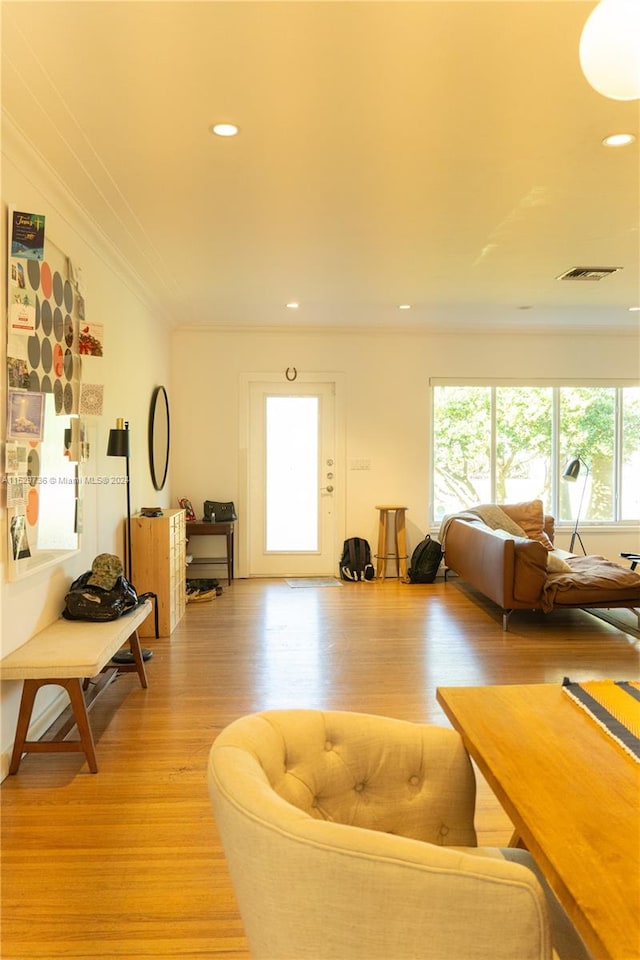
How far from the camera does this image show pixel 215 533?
21.0ft

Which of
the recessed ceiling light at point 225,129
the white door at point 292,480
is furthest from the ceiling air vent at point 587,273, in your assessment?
A: the recessed ceiling light at point 225,129

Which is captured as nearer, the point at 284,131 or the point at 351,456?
the point at 284,131

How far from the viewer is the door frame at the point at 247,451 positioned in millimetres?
6934

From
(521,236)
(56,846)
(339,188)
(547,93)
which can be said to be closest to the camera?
(56,846)

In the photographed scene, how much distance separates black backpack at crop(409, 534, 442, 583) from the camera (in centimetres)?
672

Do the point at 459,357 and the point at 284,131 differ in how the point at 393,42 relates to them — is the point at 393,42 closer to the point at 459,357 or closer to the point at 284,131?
the point at 284,131

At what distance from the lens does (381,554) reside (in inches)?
275

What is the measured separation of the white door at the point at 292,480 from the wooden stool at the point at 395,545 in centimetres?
48

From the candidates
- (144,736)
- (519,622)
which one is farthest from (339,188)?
(519,622)

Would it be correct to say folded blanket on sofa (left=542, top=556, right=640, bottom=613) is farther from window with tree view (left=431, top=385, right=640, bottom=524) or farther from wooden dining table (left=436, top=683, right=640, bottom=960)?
wooden dining table (left=436, top=683, right=640, bottom=960)

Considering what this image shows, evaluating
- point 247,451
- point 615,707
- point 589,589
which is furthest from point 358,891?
point 247,451

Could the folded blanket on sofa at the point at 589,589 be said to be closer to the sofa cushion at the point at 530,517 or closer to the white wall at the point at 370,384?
the sofa cushion at the point at 530,517

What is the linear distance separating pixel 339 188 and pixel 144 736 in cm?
281

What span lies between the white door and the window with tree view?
3.94 feet
